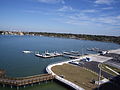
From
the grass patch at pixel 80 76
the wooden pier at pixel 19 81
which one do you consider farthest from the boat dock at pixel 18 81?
the grass patch at pixel 80 76

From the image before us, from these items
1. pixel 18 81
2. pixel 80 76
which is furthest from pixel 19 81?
pixel 80 76

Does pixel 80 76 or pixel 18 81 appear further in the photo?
pixel 80 76

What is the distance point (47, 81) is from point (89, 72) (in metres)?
12.9

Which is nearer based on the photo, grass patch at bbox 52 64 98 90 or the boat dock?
grass patch at bbox 52 64 98 90

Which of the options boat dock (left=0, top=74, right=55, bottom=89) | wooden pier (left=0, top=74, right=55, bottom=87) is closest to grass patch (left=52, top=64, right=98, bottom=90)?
wooden pier (left=0, top=74, right=55, bottom=87)

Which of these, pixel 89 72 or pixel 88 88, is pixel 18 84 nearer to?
pixel 88 88

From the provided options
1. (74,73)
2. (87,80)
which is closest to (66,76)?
(74,73)

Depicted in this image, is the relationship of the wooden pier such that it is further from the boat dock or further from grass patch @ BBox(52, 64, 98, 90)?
grass patch @ BBox(52, 64, 98, 90)

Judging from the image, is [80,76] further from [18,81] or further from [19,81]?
[18,81]

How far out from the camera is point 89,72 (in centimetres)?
4456

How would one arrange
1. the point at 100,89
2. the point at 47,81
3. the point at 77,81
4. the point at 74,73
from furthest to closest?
the point at 74,73, the point at 47,81, the point at 77,81, the point at 100,89

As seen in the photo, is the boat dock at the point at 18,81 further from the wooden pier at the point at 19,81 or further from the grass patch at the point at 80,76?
the grass patch at the point at 80,76

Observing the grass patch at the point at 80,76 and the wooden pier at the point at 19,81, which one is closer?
the grass patch at the point at 80,76

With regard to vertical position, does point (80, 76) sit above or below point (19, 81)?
below
